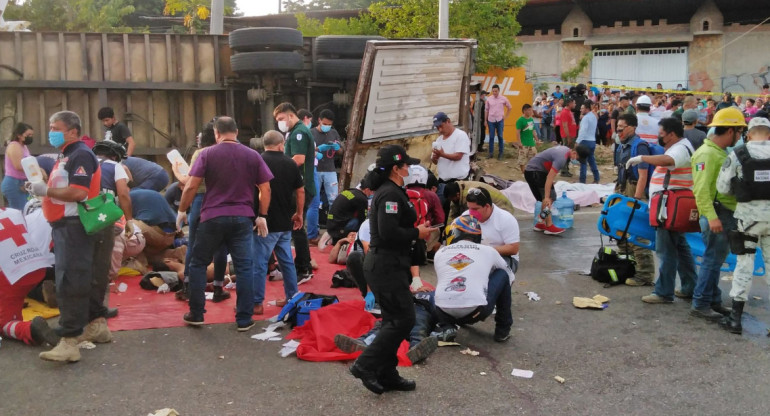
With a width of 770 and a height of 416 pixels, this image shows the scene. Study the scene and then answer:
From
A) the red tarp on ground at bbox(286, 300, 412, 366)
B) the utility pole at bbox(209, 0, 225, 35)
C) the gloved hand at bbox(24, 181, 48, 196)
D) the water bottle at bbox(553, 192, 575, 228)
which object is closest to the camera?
the gloved hand at bbox(24, 181, 48, 196)

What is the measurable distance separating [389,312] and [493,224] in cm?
194

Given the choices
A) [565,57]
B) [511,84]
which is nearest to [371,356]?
[511,84]

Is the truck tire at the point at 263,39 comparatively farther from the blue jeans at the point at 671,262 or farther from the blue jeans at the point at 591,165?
the blue jeans at the point at 671,262

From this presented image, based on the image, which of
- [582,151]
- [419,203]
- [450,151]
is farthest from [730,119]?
[582,151]

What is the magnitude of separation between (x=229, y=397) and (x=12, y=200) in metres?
5.39

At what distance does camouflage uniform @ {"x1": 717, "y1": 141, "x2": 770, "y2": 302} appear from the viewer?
588cm

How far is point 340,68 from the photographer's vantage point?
41.1 ft

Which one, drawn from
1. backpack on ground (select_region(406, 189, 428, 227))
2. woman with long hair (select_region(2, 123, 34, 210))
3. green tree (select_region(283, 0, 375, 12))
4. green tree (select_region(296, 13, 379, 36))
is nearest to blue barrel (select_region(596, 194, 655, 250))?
backpack on ground (select_region(406, 189, 428, 227))

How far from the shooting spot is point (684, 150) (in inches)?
269

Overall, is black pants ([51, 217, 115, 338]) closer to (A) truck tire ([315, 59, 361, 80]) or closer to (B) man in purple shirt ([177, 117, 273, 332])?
(B) man in purple shirt ([177, 117, 273, 332])

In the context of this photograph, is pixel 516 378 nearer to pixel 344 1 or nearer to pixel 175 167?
pixel 175 167

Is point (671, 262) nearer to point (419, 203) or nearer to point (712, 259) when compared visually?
point (712, 259)

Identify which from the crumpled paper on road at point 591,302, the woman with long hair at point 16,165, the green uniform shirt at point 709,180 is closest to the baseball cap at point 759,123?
the green uniform shirt at point 709,180

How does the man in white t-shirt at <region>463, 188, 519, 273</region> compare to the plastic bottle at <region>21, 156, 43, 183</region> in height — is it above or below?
below
